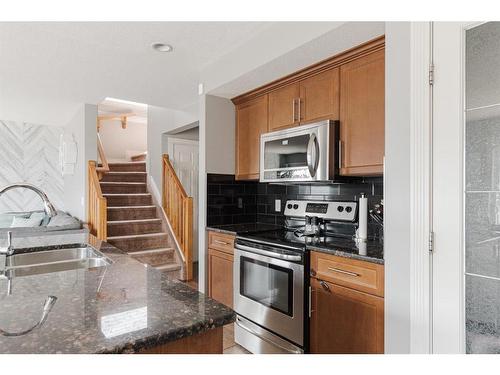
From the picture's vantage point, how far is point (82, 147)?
4281 millimetres

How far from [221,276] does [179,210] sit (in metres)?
2.01

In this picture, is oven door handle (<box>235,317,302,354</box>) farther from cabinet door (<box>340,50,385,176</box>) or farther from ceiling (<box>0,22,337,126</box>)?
ceiling (<box>0,22,337,126</box>)

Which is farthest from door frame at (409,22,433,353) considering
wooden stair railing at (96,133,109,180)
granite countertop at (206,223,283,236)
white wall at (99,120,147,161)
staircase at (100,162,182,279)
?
white wall at (99,120,147,161)

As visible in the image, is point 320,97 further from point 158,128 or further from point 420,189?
point 158,128

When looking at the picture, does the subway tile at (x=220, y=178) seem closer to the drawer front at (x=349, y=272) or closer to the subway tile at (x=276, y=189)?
the subway tile at (x=276, y=189)

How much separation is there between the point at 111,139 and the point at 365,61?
21.8 ft

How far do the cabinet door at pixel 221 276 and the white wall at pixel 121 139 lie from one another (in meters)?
5.47

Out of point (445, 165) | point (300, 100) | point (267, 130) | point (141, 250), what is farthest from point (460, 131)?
point (141, 250)

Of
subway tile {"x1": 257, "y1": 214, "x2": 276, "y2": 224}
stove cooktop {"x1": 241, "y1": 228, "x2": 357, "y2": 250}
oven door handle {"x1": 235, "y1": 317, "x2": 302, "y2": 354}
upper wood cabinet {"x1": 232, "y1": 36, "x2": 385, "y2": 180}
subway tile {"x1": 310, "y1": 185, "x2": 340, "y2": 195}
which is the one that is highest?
upper wood cabinet {"x1": 232, "y1": 36, "x2": 385, "y2": 180}

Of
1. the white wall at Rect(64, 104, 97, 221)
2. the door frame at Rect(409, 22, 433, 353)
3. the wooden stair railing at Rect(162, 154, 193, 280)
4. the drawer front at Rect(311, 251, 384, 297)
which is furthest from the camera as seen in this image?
the wooden stair railing at Rect(162, 154, 193, 280)

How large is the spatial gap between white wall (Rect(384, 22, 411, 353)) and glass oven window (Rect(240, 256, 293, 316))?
0.69m

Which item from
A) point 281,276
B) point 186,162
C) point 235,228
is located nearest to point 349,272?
point 281,276

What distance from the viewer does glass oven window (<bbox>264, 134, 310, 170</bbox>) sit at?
7.83 ft
